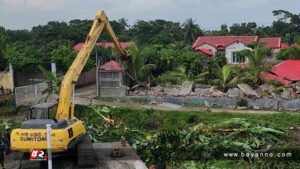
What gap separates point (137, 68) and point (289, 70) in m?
10.5

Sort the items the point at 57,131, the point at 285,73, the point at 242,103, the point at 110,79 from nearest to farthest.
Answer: the point at 57,131 < the point at 242,103 < the point at 110,79 < the point at 285,73

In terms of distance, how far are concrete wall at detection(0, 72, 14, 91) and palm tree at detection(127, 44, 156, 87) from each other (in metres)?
7.87

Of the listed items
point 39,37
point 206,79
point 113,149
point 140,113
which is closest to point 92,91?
point 206,79

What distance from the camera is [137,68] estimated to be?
2962 centimetres

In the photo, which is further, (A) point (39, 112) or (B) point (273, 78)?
(B) point (273, 78)

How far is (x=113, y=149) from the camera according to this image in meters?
14.4

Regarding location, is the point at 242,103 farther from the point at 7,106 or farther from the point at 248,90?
the point at 7,106

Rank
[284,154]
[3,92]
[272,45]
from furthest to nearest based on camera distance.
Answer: [272,45]
[3,92]
[284,154]

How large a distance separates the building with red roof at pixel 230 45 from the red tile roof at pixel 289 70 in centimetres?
1367

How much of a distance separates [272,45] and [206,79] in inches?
979

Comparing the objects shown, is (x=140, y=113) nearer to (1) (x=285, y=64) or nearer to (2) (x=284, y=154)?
(2) (x=284, y=154)

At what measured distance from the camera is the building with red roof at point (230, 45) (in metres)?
47.3

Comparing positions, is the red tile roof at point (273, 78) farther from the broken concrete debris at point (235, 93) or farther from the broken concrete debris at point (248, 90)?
the broken concrete debris at point (235, 93)

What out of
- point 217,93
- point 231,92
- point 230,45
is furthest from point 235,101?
point 230,45
